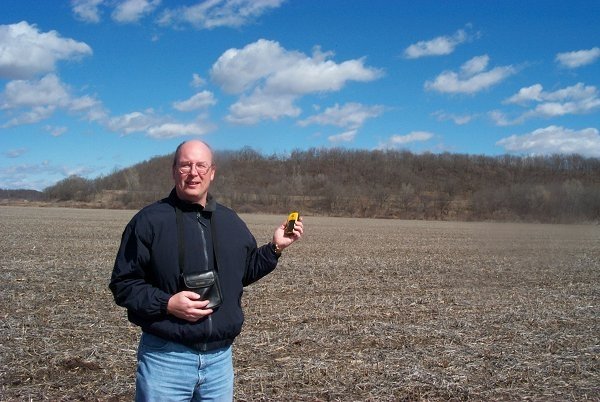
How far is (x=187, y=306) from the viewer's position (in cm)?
261

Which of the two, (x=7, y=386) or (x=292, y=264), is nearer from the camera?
(x=7, y=386)

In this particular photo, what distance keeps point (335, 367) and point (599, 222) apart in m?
12.3

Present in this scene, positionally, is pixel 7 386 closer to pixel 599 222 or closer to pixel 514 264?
pixel 599 222

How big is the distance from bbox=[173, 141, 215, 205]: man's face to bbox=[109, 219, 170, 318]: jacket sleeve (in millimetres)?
276

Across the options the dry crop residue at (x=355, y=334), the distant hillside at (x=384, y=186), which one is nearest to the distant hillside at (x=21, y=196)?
the distant hillside at (x=384, y=186)

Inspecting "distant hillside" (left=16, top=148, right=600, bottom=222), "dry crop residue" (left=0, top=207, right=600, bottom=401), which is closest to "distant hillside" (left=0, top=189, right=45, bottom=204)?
"distant hillside" (left=16, top=148, right=600, bottom=222)

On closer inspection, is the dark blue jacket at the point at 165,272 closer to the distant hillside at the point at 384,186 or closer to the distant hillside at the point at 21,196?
the distant hillside at the point at 384,186

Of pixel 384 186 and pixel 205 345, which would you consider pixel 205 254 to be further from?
pixel 384 186

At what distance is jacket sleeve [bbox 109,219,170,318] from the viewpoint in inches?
104

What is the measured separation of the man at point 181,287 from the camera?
8.82ft

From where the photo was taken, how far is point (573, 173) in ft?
57.6

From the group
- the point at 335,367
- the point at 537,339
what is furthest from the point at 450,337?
the point at 335,367

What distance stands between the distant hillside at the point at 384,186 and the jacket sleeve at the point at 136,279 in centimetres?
81

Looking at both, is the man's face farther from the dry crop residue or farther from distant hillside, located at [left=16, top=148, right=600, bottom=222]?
the dry crop residue
